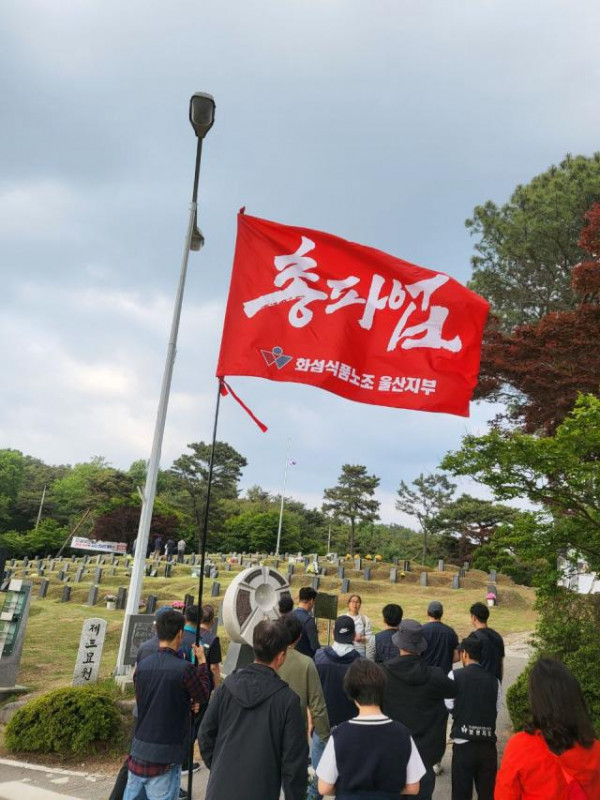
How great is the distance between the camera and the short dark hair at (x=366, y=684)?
9.01ft

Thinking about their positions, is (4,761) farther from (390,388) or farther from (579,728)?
(579,728)

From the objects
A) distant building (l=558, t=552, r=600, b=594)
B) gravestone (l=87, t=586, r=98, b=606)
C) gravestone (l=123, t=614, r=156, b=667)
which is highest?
distant building (l=558, t=552, r=600, b=594)

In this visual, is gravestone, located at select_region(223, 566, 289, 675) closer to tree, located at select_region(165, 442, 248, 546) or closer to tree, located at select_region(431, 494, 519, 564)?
tree, located at select_region(431, 494, 519, 564)

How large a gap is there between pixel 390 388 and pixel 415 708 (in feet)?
11.3

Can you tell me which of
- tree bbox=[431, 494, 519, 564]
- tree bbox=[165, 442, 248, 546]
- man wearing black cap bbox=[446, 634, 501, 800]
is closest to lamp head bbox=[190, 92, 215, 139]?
man wearing black cap bbox=[446, 634, 501, 800]

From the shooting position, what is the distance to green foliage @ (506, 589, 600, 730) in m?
6.72

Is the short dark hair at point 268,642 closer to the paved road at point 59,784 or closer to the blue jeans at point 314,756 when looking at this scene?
the blue jeans at point 314,756

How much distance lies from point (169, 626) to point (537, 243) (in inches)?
753

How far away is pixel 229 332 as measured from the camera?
611 centimetres

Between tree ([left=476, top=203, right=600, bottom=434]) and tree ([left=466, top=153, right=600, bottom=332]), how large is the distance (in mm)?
6583

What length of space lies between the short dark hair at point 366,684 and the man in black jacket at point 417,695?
114 centimetres

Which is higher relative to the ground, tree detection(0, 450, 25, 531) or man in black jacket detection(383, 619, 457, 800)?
tree detection(0, 450, 25, 531)

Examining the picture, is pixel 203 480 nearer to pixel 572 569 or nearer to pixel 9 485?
pixel 9 485

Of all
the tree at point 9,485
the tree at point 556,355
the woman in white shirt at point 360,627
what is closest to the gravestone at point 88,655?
the woman in white shirt at point 360,627
